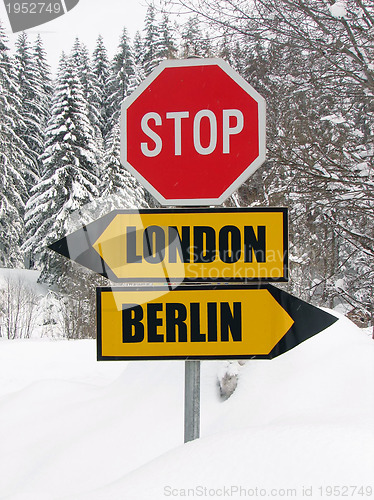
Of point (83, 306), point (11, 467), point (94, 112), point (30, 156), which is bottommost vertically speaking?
point (11, 467)

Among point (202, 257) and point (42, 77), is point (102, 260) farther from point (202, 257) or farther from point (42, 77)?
point (42, 77)

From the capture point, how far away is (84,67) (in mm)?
27000

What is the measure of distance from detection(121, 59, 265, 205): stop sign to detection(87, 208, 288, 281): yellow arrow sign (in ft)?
0.35

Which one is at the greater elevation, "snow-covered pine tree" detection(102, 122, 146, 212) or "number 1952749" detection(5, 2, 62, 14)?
"snow-covered pine tree" detection(102, 122, 146, 212)

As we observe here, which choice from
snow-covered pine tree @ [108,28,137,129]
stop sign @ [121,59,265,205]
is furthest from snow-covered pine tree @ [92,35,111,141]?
stop sign @ [121,59,265,205]

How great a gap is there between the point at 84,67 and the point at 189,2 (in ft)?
81.5

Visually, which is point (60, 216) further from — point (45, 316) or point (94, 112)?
point (94, 112)

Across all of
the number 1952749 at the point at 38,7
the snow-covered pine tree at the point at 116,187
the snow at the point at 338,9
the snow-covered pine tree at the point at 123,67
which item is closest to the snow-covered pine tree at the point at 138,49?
the snow-covered pine tree at the point at 123,67

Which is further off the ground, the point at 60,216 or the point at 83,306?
the point at 60,216

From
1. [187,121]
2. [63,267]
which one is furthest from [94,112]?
[187,121]

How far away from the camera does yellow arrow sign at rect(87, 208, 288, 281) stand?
6.28ft

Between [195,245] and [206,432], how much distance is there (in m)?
2.39

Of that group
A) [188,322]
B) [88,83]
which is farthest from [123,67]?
[188,322]

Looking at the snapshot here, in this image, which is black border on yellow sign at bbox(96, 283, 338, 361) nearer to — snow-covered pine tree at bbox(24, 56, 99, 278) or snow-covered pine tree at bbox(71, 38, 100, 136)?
snow-covered pine tree at bbox(24, 56, 99, 278)
